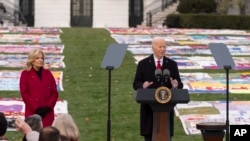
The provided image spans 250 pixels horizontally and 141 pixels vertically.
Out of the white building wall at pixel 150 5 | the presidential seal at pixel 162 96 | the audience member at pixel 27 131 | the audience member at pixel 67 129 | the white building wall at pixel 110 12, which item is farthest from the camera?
the white building wall at pixel 150 5

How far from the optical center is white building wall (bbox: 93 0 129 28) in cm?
5038

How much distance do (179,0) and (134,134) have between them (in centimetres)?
3468

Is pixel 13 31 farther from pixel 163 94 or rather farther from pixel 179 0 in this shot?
pixel 163 94

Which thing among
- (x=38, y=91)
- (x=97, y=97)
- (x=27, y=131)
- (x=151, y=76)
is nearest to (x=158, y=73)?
(x=151, y=76)

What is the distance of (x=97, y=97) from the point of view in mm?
17891

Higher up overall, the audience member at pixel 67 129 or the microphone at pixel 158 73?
the microphone at pixel 158 73

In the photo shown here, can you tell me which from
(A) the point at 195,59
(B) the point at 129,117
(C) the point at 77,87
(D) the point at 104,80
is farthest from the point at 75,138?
(A) the point at 195,59

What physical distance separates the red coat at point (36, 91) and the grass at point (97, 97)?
240 cm

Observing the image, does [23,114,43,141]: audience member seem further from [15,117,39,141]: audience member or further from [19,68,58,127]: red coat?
[19,68,58,127]: red coat

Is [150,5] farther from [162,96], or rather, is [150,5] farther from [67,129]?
[67,129]

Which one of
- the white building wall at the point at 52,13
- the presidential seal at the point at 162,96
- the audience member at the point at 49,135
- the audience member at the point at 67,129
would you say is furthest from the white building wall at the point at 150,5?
the audience member at the point at 49,135

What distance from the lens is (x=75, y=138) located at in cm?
828

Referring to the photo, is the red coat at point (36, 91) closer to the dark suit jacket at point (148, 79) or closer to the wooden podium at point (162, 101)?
the dark suit jacket at point (148, 79)

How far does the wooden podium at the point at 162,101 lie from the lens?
33.7 feet
